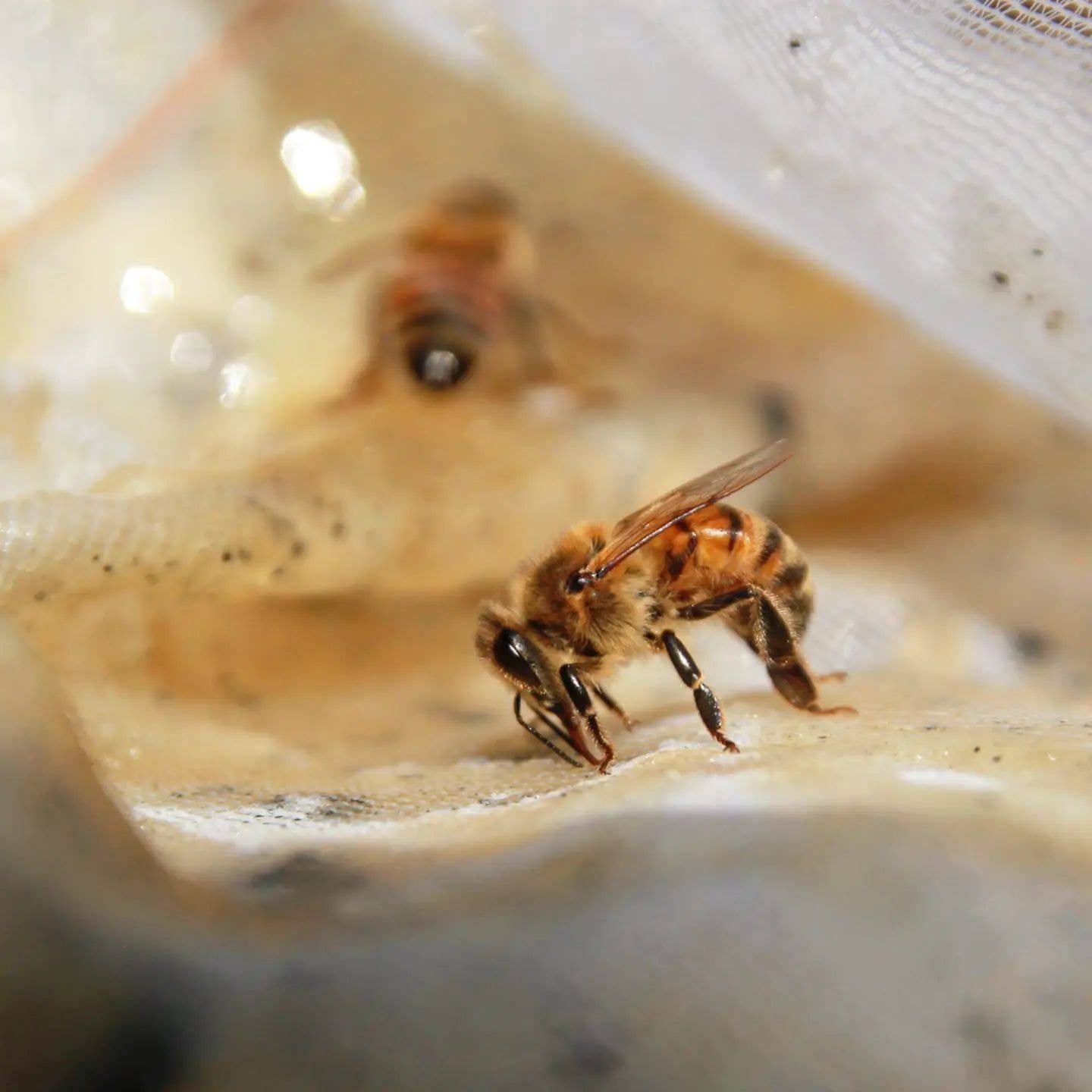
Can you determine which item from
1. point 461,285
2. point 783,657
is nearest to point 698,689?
point 783,657

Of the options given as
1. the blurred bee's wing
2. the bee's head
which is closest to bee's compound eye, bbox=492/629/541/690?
the bee's head

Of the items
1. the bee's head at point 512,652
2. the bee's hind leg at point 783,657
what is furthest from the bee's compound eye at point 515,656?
the bee's hind leg at point 783,657

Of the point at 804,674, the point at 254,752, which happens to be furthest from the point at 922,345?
the point at 254,752

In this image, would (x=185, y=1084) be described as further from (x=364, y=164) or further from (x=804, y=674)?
(x=364, y=164)

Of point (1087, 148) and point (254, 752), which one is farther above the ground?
point (1087, 148)

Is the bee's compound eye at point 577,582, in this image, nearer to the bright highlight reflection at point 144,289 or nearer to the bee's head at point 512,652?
the bee's head at point 512,652
